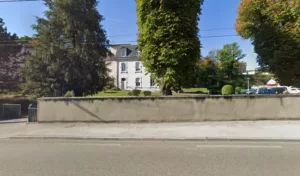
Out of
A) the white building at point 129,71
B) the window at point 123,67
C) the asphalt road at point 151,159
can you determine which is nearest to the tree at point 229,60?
the white building at point 129,71

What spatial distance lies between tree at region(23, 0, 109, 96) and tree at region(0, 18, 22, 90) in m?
4.56

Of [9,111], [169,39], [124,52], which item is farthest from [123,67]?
[169,39]

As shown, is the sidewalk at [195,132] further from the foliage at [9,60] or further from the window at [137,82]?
the window at [137,82]

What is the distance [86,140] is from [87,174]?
363 cm

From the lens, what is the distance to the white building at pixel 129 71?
136 feet

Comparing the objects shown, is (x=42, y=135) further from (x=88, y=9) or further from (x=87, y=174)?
(x=88, y=9)

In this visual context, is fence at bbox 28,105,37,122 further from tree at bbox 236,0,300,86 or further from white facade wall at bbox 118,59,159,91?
white facade wall at bbox 118,59,159,91

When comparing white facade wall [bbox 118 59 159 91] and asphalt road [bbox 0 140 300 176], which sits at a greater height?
white facade wall [bbox 118 59 159 91]

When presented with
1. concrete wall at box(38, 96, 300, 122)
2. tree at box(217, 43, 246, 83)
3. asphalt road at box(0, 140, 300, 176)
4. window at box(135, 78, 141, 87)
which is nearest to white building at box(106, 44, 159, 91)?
window at box(135, 78, 141, 87)

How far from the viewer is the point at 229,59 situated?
3994cm

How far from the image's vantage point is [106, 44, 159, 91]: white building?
4138cm

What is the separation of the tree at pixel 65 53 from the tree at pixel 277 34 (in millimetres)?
14721

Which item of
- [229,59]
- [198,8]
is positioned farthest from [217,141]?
[229,59]

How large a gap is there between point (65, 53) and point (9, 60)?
8.92m
